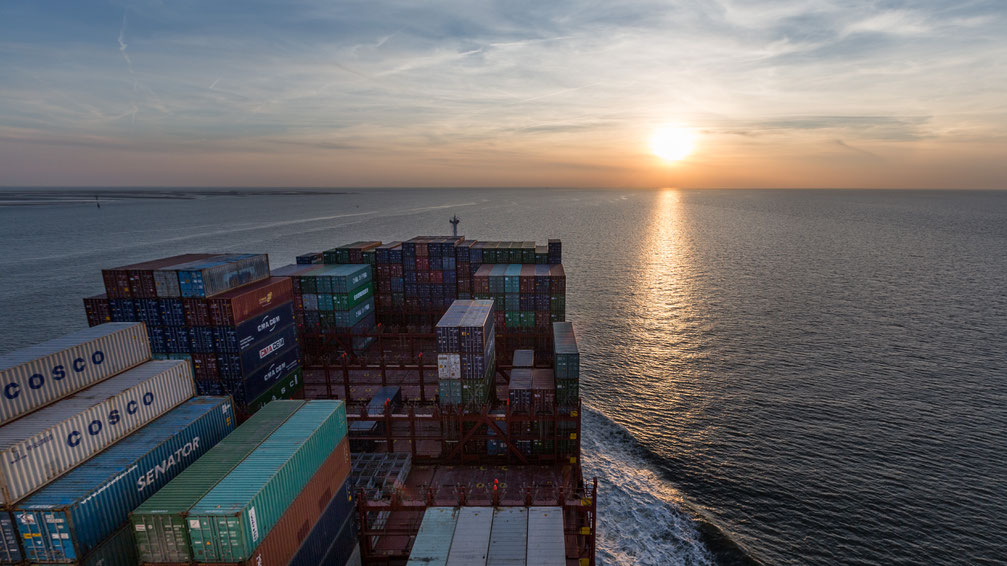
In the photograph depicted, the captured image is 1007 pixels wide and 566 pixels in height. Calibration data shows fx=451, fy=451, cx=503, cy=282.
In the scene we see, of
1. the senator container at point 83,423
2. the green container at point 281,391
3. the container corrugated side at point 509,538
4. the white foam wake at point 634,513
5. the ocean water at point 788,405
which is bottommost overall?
the white foam wake at point 634,513

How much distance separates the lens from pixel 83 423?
64.5ft

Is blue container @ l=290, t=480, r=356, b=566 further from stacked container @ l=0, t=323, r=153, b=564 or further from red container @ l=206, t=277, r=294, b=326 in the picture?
red container @ l=206, t=277, r=294, b=326

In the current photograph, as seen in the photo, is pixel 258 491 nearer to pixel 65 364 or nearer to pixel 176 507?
pixel 176 507

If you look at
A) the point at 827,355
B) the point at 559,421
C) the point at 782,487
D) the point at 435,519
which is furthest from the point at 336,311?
the point at 827,355

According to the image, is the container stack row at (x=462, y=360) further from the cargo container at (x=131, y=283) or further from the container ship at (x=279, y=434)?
the cargo container at (x=131, y=283)

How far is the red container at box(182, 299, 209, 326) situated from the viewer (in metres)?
32.6

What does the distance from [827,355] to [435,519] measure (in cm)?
6139

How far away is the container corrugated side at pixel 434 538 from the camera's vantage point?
2067cm

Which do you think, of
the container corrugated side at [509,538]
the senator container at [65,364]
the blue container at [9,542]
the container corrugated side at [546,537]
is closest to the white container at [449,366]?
the container corrugated side at [509,538]

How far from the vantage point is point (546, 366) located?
4900cm

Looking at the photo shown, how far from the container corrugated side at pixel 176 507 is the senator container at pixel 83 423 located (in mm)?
3805

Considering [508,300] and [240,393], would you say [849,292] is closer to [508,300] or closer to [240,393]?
[508,300]

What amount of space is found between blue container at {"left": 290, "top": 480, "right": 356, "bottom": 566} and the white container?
10.8m

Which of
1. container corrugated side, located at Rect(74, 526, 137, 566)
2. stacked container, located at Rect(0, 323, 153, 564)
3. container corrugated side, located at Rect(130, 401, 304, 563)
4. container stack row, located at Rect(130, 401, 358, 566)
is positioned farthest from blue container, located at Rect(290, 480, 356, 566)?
stacked container, located at Rect(0, 323, 153, 564)
